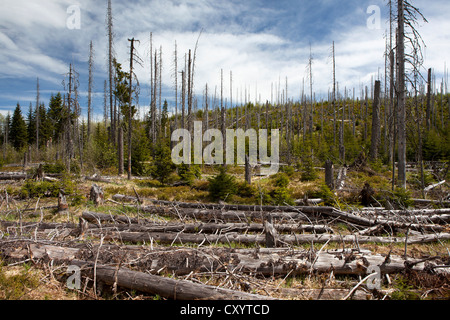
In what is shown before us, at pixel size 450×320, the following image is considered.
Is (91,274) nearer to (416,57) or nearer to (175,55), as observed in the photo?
(416,57)

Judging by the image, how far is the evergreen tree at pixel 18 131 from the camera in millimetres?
43500

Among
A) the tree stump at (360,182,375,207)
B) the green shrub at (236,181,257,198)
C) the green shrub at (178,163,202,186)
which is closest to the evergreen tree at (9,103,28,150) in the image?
the green shrub at (178,163,202,186)

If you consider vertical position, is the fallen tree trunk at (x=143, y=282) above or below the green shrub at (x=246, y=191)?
below

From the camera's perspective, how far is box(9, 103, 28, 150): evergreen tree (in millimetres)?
43500

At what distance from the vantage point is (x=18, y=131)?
4394 centimetres

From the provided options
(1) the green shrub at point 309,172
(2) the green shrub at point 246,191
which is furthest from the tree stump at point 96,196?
(1) the green shrub at point 309,172

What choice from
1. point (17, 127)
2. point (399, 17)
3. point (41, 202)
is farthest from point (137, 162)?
point (17, 127)

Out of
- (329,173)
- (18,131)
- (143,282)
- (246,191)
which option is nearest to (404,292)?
(143,282)

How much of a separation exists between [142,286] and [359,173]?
1417cm

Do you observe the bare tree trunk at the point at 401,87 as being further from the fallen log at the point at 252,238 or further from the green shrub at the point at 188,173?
the green shrub at the point at 188,173

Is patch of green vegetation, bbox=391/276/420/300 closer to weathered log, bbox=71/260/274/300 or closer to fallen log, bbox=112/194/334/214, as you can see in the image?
weathered log, bbox=71/260/274/300

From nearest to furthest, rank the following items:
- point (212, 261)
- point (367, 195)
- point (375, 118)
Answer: point (212, 261), point (367, 195), point (375, 118)

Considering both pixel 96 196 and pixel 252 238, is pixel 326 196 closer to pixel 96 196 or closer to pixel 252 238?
pixel 252 238

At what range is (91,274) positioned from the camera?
11.9 feet
